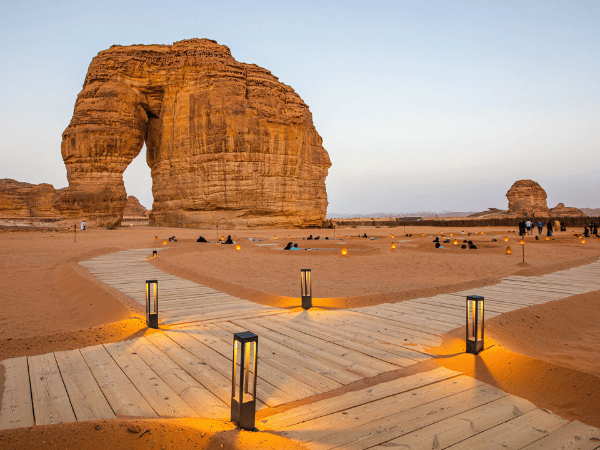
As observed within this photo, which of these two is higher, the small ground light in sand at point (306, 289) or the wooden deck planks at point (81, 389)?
the small ground light in sand at point (306, 289)

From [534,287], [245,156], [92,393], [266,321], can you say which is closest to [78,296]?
[266,321]

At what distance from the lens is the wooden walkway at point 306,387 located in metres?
3.00

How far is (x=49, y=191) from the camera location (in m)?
82.9

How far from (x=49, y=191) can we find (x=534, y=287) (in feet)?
315

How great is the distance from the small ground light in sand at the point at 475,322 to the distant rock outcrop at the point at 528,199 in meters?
92.1

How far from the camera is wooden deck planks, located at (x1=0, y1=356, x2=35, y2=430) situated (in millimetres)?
2977

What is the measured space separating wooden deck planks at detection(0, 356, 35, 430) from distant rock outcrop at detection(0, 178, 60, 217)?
84.9 m

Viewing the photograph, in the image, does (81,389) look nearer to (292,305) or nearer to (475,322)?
(292,305)

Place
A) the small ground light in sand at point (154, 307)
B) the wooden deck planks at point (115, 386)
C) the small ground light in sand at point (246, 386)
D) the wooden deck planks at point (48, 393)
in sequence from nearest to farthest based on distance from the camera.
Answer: the small ground light in sand at point (246, 386)
the wooden deck planks at point (48, 393)
the wooden deck planks at point (115, 386)
the small ground light in sand at point (154, 307)

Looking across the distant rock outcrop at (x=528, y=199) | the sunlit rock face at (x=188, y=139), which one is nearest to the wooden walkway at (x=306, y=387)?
the sunlit rock face at (x=188, y=139)

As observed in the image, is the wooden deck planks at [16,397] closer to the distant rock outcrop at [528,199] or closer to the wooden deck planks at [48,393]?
the wooden deck planks at [48,393]

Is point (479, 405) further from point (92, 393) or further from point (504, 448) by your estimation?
point (92, 393)

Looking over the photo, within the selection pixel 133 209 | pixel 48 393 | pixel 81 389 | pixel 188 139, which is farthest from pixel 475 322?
pixel 133 209

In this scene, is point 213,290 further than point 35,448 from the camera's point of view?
Yes
